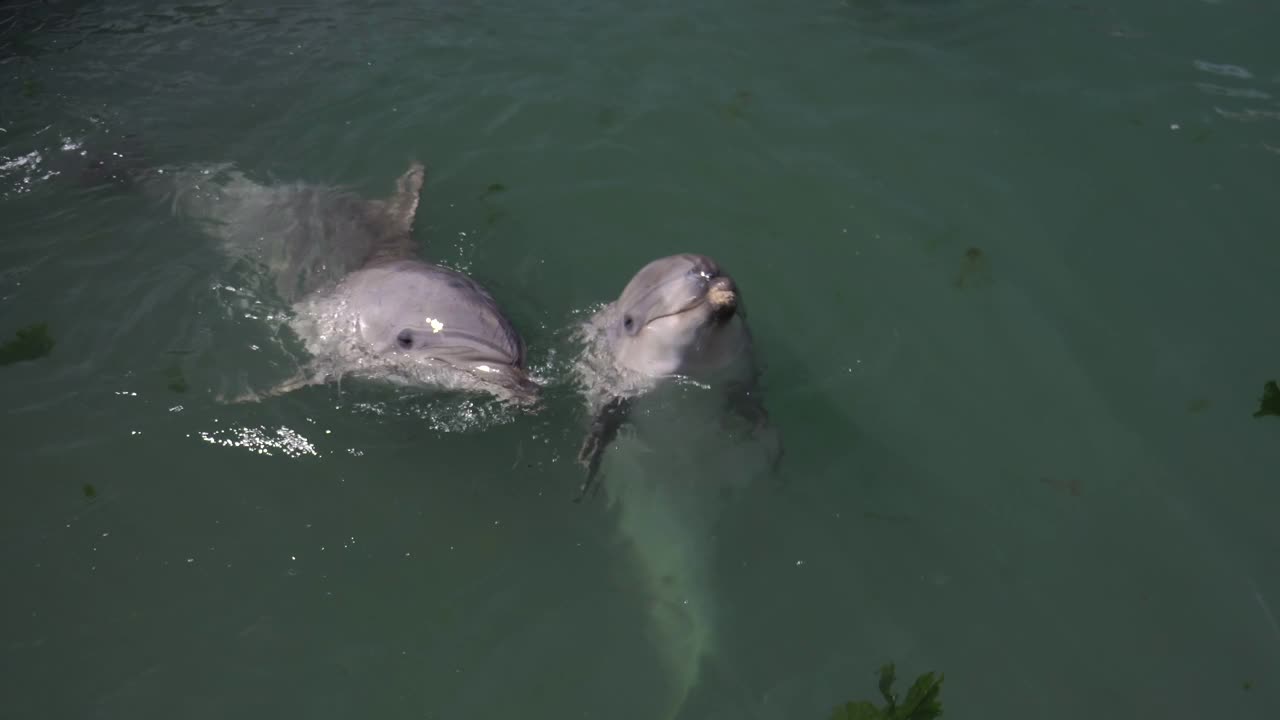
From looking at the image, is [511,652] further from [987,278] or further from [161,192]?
[161,192]

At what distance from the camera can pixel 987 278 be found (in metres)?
5.65

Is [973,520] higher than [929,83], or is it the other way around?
[929,83]

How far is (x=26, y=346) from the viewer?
→ 16.7 feet

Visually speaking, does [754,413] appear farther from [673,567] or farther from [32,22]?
[32,22]

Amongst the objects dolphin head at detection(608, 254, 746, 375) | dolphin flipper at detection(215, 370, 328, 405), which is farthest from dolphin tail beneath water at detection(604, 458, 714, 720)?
dolphin flipper at detection(215, 370, 328, 405)

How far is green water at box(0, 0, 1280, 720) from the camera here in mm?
3916

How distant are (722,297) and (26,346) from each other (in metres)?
3.82

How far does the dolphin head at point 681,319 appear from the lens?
4227mm

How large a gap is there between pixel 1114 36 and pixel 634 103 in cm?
413

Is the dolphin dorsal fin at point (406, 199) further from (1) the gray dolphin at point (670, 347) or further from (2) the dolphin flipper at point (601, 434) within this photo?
(2) the dolphin flipper at point (601, 434)

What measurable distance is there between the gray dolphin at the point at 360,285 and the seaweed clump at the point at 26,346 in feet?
3.82

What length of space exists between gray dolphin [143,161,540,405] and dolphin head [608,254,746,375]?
60 centimetres

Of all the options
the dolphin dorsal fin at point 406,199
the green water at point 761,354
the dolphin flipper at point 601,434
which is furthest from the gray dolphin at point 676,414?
the dolphin dorsal fin at point 406,199

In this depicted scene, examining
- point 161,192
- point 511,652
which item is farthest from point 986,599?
point 161,192
